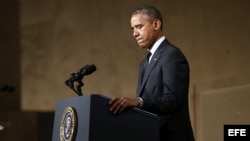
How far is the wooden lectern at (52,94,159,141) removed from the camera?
1.88m

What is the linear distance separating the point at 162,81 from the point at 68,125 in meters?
0.52

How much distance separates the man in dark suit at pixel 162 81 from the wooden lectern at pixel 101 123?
0.21 ft

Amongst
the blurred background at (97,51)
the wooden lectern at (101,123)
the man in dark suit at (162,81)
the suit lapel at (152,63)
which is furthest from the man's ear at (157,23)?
the blurred background at (97,51)

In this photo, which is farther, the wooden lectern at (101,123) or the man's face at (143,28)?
the man's face at (143,28)

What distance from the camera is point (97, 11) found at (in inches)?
224

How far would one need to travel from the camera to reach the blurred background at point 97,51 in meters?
4.84

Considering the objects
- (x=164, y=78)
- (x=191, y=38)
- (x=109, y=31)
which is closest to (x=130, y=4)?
(x=109, y=31)

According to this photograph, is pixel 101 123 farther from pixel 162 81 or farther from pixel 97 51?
pixel 97 51

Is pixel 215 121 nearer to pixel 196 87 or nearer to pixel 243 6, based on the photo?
pixel 196 87

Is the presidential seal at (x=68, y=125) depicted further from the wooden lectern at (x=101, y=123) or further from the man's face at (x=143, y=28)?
the man's face at (x=143, y=28)

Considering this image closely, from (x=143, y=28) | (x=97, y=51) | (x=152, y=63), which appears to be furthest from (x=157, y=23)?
(x=97, y=51)

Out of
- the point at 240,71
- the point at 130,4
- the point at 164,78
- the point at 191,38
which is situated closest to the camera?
the point at 164,78

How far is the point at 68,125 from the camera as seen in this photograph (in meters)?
2.04

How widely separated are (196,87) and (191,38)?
0.55m
